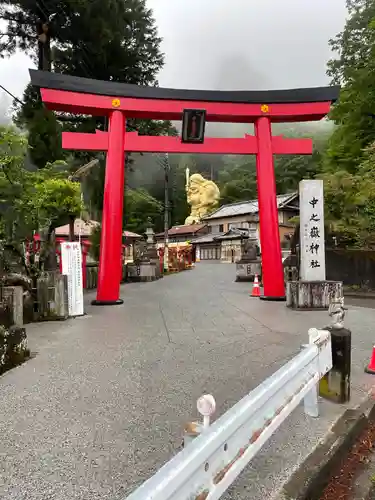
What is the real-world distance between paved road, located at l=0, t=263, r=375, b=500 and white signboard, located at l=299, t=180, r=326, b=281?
6.57 feet

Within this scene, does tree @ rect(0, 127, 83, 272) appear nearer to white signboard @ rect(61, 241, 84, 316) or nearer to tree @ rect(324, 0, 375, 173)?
white signboard @ rect(61, 241, 84, 316)

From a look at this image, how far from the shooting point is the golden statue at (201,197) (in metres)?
63.0

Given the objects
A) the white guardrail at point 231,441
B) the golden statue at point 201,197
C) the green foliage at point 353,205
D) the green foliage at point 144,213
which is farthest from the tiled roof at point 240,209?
the white guardrail at point 231,441

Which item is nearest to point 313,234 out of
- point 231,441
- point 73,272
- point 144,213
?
point 73,272

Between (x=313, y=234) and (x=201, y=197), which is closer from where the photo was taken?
(x=313, y=234)

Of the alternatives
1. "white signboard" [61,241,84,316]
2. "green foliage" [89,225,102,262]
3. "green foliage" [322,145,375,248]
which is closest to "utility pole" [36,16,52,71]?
"green foliage" [89,225,102,262]

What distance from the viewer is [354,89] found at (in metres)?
17.9

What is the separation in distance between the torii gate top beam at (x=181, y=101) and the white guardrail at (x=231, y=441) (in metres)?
9.25

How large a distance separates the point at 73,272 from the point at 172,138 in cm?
495

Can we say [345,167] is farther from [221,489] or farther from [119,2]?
[221,489]

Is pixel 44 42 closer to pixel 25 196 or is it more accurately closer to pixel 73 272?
pixel 25 196

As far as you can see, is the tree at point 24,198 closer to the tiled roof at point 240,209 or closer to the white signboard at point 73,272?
the white signboard at point 73,272

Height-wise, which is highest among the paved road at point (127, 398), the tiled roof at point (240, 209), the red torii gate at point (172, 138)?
the tiled roof at point (240, 209)

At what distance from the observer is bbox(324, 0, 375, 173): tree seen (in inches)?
684
